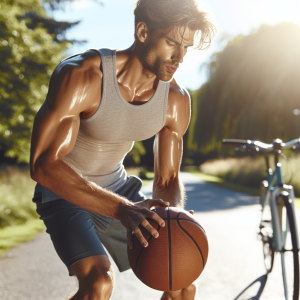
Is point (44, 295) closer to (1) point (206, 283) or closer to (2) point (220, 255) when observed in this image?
(1) point (206, 283)

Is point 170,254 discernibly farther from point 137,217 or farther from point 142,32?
point 142,32

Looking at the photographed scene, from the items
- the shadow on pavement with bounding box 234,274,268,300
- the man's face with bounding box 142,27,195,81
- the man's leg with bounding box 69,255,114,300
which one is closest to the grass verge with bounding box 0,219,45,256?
the shadow on pavement with bounding box 234,274,268,300

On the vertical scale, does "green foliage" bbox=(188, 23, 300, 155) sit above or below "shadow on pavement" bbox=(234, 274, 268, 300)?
above

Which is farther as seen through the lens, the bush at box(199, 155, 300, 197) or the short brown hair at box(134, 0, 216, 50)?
the bush at box(199, 155, 300, 197)

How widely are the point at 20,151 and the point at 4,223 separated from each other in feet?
15.6

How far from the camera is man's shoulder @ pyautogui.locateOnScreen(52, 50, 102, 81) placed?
2.11 meters

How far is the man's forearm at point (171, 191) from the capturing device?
2.63 m

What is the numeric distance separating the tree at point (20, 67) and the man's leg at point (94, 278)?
7247 mm

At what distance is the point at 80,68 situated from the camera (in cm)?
215

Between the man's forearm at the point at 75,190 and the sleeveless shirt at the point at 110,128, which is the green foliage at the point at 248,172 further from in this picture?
the man's forearm at the point at 75,190

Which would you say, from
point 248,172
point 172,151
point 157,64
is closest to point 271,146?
point 172,151

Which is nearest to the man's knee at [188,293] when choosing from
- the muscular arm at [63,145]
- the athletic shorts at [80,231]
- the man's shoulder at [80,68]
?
the athletic shorts at [80,231]

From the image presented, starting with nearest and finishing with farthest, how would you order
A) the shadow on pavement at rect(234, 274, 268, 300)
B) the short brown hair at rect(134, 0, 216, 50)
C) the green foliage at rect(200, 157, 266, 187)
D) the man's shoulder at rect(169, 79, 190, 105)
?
the short brown hair at rect(134, 0, 216, 50) < the man's shoulder at rect(169, 79, 190, 105) < the shadow on pavement at rect(234, 274, 268, 300) < the green foliage at rect(200, 157, 266, 187)

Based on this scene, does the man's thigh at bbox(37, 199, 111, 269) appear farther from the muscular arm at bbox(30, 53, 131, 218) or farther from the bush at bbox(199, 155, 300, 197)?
the bush at bbox(199, 155, 300, 197)
